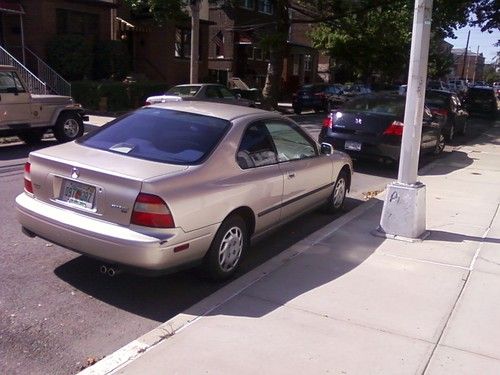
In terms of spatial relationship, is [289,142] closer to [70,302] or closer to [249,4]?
[70,302]

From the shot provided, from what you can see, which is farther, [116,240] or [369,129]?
[369,129]

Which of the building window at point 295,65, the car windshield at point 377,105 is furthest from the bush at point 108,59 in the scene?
the building window at point 295,65

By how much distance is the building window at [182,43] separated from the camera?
29.2 m

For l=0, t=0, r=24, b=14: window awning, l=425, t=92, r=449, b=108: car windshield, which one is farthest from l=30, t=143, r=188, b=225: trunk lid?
l=0, t=0, r=24, b=14: window awning

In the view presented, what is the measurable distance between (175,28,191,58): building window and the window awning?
909cm

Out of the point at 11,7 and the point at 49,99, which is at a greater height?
the point at 11,7

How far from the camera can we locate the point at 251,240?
5.20 meters

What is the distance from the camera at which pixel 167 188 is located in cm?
412

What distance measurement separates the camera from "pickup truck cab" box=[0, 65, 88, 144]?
1100cm

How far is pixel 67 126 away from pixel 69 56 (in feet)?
35.8

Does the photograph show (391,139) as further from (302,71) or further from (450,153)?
(302,71)

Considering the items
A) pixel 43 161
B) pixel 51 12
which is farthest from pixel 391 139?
pixel 51 12

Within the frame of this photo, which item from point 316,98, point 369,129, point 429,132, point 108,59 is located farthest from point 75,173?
point 316,98

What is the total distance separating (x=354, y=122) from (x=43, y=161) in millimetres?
6951
